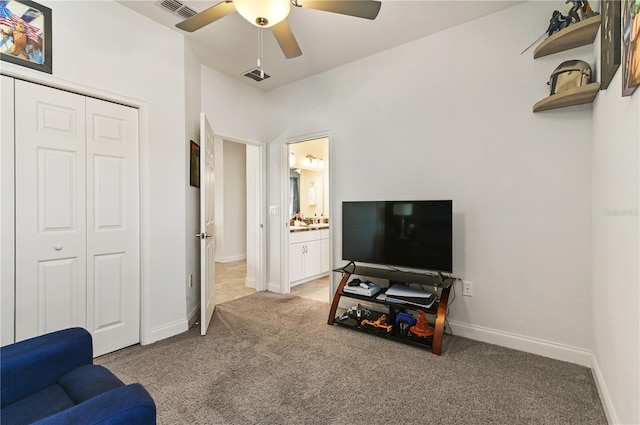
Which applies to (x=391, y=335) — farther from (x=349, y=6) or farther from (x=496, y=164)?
(x=349, y=6)

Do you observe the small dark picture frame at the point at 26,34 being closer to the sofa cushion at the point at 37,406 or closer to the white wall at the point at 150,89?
the white wall at the point at 150,89

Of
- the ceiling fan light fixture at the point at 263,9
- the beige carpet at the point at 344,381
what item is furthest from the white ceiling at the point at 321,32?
the beige carpet at the point at 344,381

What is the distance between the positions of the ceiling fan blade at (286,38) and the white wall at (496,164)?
1285mm

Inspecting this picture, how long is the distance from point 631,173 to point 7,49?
139 inches

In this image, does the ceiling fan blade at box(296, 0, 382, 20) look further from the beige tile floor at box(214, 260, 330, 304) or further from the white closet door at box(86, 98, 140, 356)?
the beige tile floor at box(214, 260, 330, 304)

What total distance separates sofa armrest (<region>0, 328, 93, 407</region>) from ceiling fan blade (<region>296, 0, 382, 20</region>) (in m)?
2.15

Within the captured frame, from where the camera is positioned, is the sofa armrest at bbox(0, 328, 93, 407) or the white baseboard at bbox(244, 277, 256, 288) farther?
the white baseboard at bbox(244, 277, 256, 288)

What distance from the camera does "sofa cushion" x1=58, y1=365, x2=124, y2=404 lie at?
1.16m

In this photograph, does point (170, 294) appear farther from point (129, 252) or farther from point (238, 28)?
point (238, 28)

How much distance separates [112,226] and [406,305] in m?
2.56

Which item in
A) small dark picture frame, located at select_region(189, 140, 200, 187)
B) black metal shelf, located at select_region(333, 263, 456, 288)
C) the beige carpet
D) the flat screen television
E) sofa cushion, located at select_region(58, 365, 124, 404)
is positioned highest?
small dark picture frame, located at select_region(189, 140, 200, 187)

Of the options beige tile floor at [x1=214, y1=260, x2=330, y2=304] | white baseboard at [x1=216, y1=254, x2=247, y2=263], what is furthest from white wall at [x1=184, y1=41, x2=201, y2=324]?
white baseboard at [x1=216, y1=254, x2=247, y2=263]

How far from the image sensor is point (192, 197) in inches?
121

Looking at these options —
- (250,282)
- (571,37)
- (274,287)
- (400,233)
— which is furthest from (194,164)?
(571,37)
